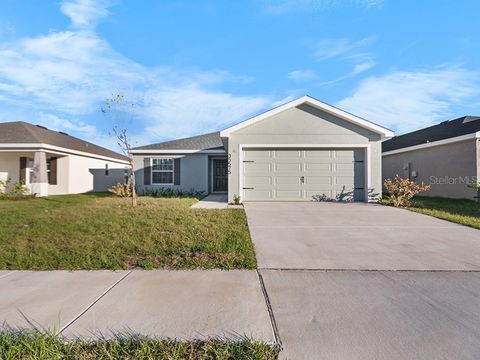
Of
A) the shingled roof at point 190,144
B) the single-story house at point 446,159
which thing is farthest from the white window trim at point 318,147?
the single-story house at point 446,159

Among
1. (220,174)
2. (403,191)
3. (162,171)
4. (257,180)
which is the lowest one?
(403,191)

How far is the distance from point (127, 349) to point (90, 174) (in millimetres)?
20380

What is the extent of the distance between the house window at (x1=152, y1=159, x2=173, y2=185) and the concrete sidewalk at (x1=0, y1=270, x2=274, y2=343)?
1209cm

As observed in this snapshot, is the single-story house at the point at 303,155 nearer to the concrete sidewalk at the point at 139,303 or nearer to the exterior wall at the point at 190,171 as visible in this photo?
the exterior wall at the point at 190,171

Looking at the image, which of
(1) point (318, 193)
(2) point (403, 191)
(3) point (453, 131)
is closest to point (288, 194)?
(1) point (318, 193)

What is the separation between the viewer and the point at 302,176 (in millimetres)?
11852

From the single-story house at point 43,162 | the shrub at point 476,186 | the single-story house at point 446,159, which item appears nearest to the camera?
the shrub at point 476,186

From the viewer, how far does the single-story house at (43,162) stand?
14.9 metres

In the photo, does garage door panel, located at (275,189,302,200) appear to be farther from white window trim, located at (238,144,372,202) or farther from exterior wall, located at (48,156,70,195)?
exterior wall, located at (48,156,70,195)

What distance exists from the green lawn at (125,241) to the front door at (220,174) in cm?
893

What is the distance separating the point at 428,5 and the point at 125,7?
30.4 feet

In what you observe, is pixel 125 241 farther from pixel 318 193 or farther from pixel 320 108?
pixel 320 108

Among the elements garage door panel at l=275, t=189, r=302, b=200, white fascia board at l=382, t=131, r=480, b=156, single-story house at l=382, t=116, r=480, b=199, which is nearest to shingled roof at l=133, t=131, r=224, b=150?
garage door panel at l=275, t=189, r=302, b=200

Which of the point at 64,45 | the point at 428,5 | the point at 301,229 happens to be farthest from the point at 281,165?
the point at 64,45
